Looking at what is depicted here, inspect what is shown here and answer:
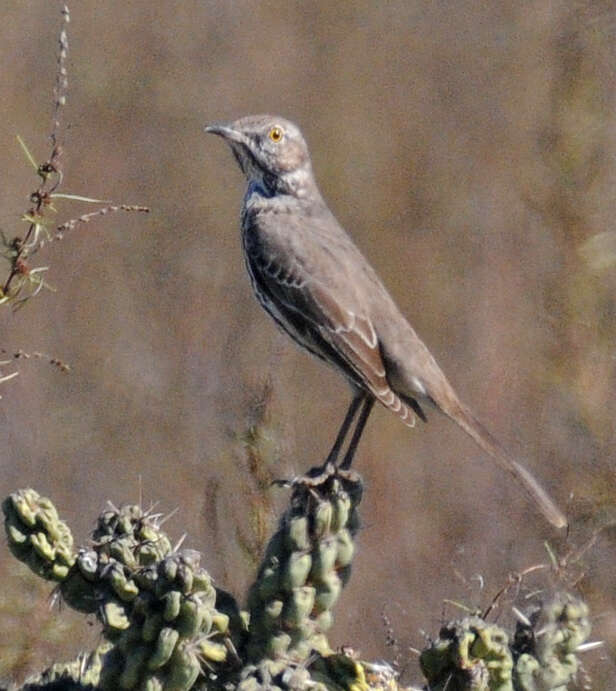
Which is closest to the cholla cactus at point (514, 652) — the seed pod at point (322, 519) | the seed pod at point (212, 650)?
the seed pod at point (322, 519)

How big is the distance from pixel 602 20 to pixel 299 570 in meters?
2.36

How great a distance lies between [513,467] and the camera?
6090mm

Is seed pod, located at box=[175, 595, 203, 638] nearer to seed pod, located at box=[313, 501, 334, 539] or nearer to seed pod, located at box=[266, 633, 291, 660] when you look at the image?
seed pod, located at box=[266, 633, 291, 660]

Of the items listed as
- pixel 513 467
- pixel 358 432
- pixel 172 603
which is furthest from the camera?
pixel 358 432

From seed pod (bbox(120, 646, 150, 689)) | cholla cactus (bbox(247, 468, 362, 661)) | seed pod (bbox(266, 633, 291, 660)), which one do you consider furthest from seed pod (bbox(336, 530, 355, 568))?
seed pod (bbox(120, 646, 150, 689))

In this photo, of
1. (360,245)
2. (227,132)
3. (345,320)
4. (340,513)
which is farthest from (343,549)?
(360,245)

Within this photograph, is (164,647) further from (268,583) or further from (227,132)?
(227,132)

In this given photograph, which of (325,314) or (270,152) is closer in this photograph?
(325,314)

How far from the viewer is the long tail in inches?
235

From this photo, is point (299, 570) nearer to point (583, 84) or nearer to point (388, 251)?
point (583, 84)

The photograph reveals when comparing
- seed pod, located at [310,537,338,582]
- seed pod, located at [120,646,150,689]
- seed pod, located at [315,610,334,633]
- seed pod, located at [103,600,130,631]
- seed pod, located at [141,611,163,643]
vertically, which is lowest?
seed pod, located at [120,646,150,689]

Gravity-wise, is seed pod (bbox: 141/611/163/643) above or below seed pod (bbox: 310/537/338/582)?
below

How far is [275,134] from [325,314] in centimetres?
104

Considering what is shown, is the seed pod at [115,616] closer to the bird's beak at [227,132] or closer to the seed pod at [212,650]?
the seed pod at [212,650]
